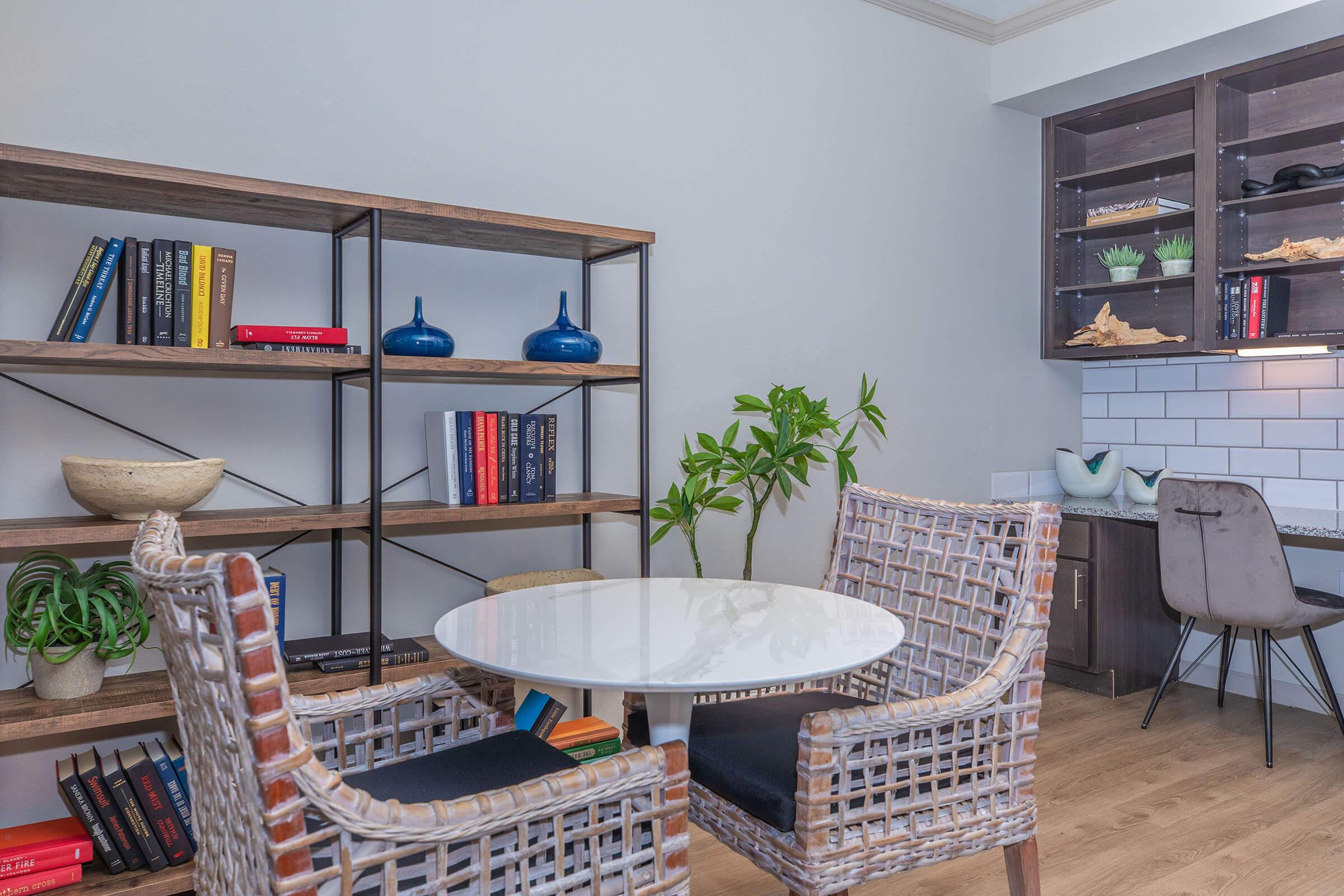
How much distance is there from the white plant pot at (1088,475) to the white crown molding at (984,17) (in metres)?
1.76

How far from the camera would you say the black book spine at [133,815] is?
185 cm

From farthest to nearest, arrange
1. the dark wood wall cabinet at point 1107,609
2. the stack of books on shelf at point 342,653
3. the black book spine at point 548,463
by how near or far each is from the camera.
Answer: the dark wood wall cabinet at point 1107,609
the black book spine at point 548,463
the stack of books on shelf at point 342,653

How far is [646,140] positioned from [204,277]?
1.45m

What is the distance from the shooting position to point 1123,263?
376 centimetres

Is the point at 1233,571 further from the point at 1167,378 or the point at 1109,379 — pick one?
the point at 1109,379

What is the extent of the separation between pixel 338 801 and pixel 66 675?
4.10ft

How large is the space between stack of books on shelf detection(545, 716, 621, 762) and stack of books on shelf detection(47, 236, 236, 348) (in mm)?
1257

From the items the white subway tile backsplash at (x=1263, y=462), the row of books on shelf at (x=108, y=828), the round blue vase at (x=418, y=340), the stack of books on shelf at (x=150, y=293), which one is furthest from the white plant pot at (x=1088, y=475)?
the row of books on shelf at (x=108, y=828)

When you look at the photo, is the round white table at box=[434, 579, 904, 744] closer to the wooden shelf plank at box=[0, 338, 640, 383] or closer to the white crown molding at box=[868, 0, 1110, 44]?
the wooden shelf plank at box=[0, 338, 640, 383]

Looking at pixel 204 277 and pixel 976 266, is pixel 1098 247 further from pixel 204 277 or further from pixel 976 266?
pixel 204 277

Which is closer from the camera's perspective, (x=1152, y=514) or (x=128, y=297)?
(x=128, y=297)

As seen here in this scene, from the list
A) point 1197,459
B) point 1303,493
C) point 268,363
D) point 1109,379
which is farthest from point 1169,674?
point 268,363

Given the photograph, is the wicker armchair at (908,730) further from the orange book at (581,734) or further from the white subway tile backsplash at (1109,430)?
the white subway tile backsplash at (1109,430)

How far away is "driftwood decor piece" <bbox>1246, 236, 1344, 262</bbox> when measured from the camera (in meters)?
3.11
